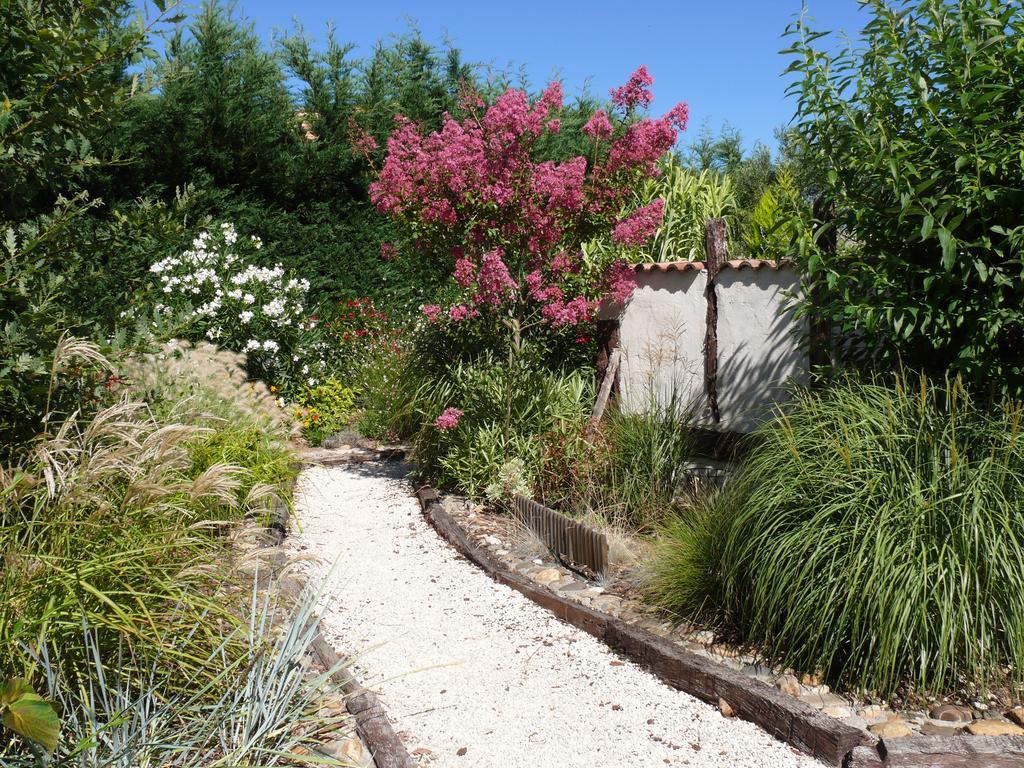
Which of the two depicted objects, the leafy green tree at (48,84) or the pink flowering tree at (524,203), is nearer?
the leafy green tree at (48,84)

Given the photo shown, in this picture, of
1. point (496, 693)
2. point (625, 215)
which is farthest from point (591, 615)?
point (625, 215)

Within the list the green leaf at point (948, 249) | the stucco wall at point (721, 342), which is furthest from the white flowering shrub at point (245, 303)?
the green leaf at point (948, 249)

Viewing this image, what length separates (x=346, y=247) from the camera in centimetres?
1157

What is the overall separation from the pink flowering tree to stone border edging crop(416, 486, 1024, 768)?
3.11 metres

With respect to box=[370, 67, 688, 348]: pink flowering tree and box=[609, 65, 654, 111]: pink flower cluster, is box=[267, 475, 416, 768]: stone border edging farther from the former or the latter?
box=[609, 65, 654, 111]: pink flower cluster

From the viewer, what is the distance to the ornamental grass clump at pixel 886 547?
3332 mm

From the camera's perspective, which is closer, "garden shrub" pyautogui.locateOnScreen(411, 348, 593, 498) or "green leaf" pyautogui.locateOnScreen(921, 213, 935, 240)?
"green leaf" pyautogui.locateOnScreen(921, 213, 935, 240)

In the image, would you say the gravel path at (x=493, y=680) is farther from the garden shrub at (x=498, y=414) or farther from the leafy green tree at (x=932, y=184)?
the leafy green tree at (x=932, y=184)

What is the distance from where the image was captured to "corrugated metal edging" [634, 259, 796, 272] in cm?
603

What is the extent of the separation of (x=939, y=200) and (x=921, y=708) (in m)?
2.36

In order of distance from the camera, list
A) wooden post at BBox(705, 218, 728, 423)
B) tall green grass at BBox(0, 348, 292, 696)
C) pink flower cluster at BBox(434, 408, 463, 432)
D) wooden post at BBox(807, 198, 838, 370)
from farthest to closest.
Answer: pink flower cluster at BBox(434, 408, 463, 432) < wooden post at BBox(705, 218, 728, 423) < wooden post at BBox(807, 198, 838, 370) < tall green grass at BBox(0, 348, 292, 696)


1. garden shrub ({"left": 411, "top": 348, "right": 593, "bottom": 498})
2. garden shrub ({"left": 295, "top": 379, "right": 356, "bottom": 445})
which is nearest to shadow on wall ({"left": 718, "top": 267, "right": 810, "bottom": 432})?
garden shrub ({"left": 411, "top": 348, "right": 593, "bottom": 498})

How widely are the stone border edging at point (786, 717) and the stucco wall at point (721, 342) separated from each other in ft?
6.89

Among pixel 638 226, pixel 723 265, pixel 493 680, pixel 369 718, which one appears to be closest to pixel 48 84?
pixel 369 718
